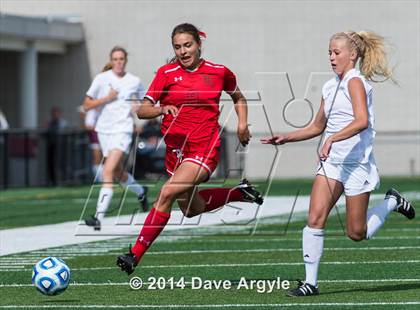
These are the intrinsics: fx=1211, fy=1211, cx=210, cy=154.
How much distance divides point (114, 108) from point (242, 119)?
589cm

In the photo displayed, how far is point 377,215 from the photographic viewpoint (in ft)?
29.6

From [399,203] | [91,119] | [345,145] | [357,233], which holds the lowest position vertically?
[91,119]

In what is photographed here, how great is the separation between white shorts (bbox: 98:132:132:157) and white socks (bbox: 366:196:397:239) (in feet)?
20.9

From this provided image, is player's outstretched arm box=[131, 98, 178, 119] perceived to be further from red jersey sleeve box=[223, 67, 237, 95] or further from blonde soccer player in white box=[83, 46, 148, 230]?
blonde soccer player in white box=[83, 46, 148, 230]

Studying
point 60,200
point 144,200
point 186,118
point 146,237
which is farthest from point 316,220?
point 60,200

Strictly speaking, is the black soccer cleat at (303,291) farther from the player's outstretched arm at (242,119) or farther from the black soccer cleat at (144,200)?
the black soccer cleat at (144,200)

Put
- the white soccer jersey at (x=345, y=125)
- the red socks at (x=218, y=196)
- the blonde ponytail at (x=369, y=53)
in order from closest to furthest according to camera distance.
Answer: the white soccer jersey at (x=345, y=125), the blonde ponytail at (x=369, y=53), the red socks at (x=218, y=196)

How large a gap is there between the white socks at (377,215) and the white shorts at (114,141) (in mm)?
6361

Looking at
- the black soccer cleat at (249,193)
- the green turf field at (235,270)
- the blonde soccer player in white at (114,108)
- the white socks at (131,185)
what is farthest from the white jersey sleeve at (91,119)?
the black soccer cleat at (249,193)

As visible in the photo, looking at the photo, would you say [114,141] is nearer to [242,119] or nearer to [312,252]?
[242,119]

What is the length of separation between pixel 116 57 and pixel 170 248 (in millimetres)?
3348

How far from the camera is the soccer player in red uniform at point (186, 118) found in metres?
9.35

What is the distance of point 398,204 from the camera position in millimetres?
9445

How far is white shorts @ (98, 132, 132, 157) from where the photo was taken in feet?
50.0
